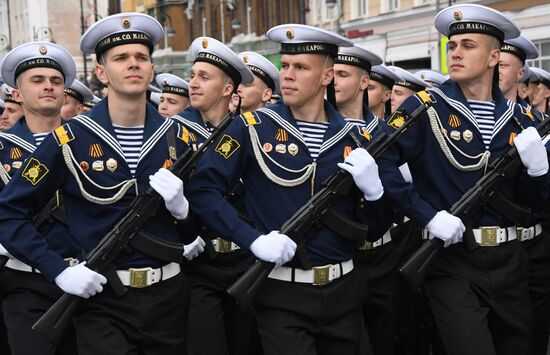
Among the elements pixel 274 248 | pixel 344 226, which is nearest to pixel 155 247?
pixel 274 248

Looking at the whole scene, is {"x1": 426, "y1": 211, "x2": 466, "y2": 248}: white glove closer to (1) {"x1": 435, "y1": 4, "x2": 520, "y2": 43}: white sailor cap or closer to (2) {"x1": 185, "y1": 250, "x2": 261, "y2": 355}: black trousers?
(1) {"x1": 435, "y1": 4, "x2": 520, "y2": 43}: white sailor cap

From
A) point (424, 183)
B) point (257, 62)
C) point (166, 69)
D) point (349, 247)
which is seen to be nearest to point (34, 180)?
point (349, 247)

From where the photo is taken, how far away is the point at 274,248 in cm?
501

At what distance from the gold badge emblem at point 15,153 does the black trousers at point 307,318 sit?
6.50 feet

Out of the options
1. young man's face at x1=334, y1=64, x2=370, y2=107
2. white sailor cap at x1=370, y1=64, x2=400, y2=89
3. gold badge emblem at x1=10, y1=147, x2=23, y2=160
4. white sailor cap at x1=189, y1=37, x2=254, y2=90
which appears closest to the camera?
gold badge emblem at x1=10, y1=147, x2=23, y2=160

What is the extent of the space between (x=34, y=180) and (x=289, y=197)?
1.28 m

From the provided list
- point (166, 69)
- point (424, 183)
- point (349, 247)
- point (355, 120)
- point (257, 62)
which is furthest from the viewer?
point (166, 69)

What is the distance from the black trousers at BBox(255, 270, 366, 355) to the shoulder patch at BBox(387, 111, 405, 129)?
36.7 inches

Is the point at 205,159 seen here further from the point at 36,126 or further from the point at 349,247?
the point at 36,126

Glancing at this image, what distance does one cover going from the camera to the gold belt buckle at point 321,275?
17.2 feet

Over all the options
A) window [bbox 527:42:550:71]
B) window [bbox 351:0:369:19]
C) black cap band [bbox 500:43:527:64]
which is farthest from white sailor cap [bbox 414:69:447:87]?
window [bbox 351:0:369:19]

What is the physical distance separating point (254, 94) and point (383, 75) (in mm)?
1106

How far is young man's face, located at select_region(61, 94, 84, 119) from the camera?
916 cm

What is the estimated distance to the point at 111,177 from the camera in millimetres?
5090
